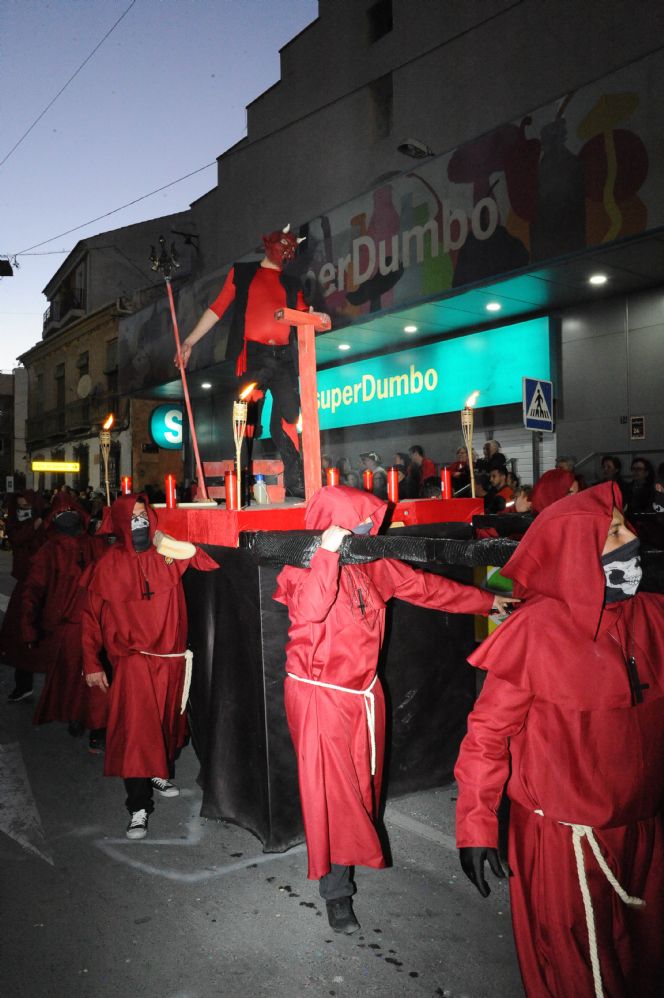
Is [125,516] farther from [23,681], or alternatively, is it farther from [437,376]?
[437,376]

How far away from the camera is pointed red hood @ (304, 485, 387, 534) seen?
3465mm

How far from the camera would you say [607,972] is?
225 cm

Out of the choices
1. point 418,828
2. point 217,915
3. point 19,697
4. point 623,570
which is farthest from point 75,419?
point 623,570

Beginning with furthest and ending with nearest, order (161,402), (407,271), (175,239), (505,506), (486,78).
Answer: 1. (175,239)
2. (161,402)
3. (486,78)
4. (407,271)
5. (505,506)

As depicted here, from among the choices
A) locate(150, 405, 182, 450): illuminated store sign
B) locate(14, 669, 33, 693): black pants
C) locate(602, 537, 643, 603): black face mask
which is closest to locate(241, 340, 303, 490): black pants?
locate(14, 669, 33, 693): black pants

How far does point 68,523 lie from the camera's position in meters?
7.18

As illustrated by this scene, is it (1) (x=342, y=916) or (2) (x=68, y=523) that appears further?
(2) (x=68, y=523)

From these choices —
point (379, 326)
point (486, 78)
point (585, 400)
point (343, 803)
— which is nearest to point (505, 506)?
point (585, 400)

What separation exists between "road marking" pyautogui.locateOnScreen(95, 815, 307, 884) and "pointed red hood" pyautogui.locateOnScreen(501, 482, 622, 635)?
9.20ft

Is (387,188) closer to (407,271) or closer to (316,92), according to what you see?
(407,271)

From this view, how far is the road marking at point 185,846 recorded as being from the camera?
13.2ft

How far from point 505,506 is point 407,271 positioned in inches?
184

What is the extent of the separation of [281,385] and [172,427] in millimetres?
13474

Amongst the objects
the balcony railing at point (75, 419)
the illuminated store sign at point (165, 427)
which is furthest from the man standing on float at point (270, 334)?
the balcony railing at point (75, 419)
